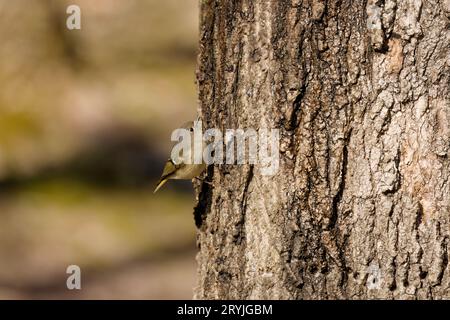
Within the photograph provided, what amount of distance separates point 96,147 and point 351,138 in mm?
4016

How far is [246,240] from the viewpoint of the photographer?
9.60ft

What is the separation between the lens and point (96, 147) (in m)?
6.41

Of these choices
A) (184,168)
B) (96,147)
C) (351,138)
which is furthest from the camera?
(96,147)

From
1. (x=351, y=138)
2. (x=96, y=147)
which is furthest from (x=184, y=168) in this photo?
(x=96, y=147)

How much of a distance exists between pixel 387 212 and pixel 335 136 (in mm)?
349

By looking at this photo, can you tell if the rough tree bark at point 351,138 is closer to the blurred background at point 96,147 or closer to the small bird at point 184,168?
the small bird at point 184,168

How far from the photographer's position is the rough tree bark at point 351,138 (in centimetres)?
269

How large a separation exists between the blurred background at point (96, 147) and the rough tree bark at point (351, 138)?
339cm

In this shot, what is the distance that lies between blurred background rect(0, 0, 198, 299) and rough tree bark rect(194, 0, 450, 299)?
11.1 ft

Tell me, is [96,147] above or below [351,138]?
above

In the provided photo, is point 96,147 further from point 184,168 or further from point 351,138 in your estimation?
point 351,138

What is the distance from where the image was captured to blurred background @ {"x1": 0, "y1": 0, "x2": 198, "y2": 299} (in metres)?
6.18

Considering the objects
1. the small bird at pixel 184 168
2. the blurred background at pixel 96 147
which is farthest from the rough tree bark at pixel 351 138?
the blurred background at pixel 96 147

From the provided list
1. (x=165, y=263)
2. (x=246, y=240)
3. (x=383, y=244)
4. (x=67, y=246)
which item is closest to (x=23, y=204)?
(x=67, y=246)
